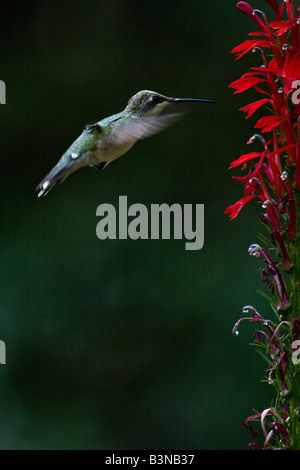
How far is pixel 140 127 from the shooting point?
1.29 m

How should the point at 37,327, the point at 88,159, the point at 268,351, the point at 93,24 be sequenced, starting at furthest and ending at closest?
1. the point at 93,24
2. the point at 37,327
3. the point at 88,159
4. the point at 268,351

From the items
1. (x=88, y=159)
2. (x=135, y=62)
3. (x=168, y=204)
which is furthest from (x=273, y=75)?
(x=135, y=62)

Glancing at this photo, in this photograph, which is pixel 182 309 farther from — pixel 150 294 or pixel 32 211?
pixel 32 211

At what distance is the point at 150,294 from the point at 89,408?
1.53 ft

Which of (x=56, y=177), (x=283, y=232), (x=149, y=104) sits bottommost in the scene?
(x=283, y=232)

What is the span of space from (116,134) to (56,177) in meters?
0.15

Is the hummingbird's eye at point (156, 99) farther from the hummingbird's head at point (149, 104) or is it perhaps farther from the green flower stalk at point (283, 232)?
the green flower stalk at point (283, 232)

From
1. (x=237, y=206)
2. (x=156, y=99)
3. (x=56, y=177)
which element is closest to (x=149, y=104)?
(x=156, y=99)

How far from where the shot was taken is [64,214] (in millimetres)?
2396

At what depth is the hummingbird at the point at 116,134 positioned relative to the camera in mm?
1272

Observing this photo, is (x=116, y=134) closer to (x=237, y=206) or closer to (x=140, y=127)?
(x=140, y=127)

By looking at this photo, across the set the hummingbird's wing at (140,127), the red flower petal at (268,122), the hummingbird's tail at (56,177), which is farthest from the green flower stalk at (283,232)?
the hummingbird's tail at (56,177)

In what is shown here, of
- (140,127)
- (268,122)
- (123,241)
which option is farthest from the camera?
(123,241)

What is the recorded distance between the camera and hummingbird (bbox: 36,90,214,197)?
1.27 meters
